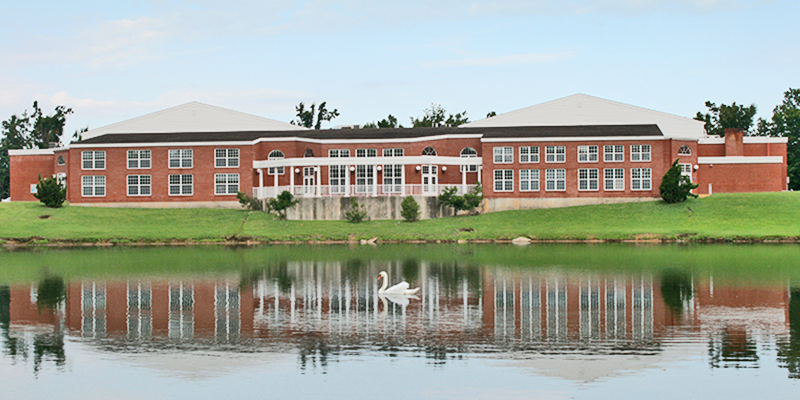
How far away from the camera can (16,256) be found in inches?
1886

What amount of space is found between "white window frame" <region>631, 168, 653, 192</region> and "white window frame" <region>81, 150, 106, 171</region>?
42236 mm

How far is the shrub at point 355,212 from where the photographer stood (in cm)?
6275

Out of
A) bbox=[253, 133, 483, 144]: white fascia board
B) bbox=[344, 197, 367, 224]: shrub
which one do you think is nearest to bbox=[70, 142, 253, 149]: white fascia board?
bbox=[253, 133, 483, 144]: white fascia board

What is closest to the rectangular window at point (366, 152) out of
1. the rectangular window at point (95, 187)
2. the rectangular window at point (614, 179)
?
the rectangular window at point (614, 179)

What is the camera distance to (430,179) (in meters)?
67.1

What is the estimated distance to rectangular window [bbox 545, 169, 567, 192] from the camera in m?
67.4

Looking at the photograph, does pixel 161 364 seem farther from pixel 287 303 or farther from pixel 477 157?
pixel 477 157

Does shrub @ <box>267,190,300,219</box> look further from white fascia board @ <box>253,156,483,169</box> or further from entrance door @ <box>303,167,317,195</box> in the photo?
white fascia board @ <box>253,156,483,169</box>

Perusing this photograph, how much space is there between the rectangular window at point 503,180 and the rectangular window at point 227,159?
20.8 meters

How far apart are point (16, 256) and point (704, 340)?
39.2 m

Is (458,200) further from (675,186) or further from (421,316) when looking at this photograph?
(421,316)

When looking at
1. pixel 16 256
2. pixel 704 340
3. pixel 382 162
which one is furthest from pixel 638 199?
pixel 704 340

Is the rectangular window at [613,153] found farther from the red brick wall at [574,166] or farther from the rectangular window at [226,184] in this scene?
the rectangular window at [226,184]

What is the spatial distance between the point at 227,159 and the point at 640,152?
3247 cm
